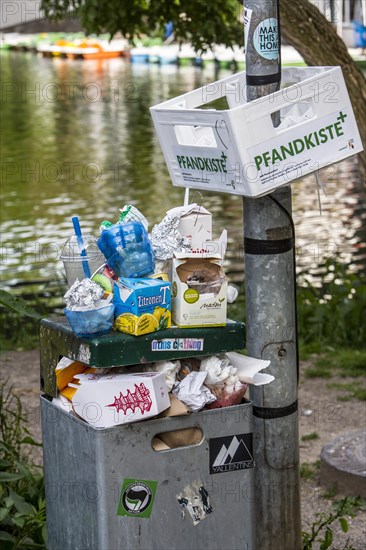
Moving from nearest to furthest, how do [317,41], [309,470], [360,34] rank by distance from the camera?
1. [309,470]
2. [317,41]
3. [360,34]

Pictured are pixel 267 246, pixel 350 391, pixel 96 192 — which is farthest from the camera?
pixel 96 192

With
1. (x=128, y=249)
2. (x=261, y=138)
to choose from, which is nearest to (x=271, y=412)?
(x=128, y=249)

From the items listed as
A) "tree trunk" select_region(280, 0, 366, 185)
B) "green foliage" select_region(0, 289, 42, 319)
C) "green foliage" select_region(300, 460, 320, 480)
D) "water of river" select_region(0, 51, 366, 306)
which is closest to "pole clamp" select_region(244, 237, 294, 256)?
"green foliage" select_region(0, 289, 42, 319)

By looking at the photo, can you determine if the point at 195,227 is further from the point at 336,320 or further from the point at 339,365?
the point at 336,320

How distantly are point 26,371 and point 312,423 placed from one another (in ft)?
8.05

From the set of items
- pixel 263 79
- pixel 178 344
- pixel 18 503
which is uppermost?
pixel 263 79

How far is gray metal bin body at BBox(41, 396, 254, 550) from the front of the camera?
3115mm

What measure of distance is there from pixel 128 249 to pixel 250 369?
0.55m

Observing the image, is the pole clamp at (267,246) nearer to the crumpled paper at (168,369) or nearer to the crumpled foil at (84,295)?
the crumpled paper at (168,369)

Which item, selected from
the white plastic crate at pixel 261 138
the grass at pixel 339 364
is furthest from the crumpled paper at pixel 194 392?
the grass at pixel 339 364

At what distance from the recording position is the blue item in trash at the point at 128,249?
325 centimetres

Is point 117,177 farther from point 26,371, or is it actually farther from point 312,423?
point 312,423

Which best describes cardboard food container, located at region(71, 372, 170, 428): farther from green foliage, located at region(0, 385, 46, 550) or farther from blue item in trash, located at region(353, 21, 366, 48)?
blue item in trash, located at region(353, 21, 366, 48)

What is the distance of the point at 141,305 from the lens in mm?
3146
